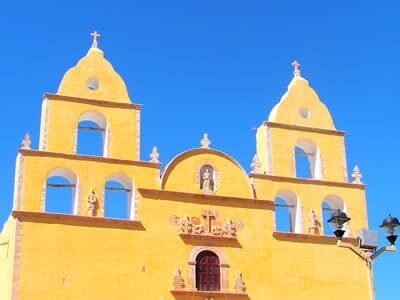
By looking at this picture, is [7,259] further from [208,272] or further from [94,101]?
[208,272]

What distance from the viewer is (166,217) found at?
2406cm

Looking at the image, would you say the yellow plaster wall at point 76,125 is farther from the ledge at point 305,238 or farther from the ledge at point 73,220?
the ledge at point 305,238

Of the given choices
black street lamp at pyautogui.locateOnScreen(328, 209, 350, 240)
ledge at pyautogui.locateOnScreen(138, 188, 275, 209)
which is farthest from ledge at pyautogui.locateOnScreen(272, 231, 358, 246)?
black street lamp at pyautogui.locateOnScreen(328, 209, 350, 240)

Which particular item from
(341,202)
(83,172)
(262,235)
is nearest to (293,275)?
(262,235)

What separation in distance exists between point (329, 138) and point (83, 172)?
1048 cm

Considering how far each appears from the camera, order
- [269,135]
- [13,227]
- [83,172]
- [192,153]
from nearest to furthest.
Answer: [13,227] < [83,172] < [192,153] < [269,135]

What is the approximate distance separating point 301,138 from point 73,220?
1012 centimetres

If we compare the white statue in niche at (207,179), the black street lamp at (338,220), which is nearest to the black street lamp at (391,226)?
the black street lamp at (338,220)

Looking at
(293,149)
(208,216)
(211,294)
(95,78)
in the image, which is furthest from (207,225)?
(95,78)

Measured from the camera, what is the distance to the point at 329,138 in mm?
28172

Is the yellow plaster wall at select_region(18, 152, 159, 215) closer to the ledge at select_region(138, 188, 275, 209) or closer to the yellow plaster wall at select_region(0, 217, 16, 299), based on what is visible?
the ledge at select_region(138, 188, 275, 209)

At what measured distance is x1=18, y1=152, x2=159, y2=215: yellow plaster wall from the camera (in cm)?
2277

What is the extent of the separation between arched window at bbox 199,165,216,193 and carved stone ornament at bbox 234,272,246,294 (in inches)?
131

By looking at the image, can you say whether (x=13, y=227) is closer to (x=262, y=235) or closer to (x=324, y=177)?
(x=262, y=235)
